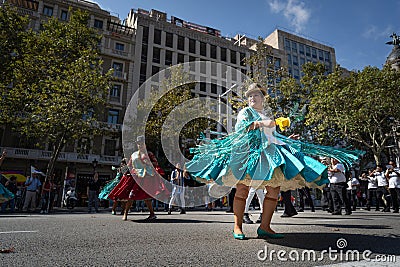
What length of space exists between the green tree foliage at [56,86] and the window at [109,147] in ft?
40.1

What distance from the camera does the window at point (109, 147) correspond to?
30531mm

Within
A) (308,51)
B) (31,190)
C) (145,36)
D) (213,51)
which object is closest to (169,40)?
(145,36)

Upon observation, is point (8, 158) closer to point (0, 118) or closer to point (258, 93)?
point (0, 118)

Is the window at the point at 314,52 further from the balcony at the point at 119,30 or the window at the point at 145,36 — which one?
the balcony at the point at 119,30

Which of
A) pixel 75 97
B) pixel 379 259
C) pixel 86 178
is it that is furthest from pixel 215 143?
pixel 86 178

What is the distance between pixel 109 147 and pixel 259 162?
29.6 metres

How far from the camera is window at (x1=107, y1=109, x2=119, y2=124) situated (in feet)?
103

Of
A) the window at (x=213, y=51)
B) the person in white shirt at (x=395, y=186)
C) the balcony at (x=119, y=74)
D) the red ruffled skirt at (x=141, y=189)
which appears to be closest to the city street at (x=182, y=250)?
the red ruffled skirt at (x=141, y=189)

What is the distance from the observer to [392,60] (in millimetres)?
28469

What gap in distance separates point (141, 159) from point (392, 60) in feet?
103

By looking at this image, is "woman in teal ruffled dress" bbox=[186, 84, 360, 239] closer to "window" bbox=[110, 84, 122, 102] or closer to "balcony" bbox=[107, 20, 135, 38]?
"window" bbox=[110, 84, 122, 102]

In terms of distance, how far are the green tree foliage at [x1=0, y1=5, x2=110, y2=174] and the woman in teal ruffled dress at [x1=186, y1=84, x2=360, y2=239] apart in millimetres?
14146

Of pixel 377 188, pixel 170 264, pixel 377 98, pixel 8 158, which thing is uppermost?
pixel 377 98

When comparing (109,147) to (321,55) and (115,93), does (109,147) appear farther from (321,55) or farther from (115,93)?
(321,55)
